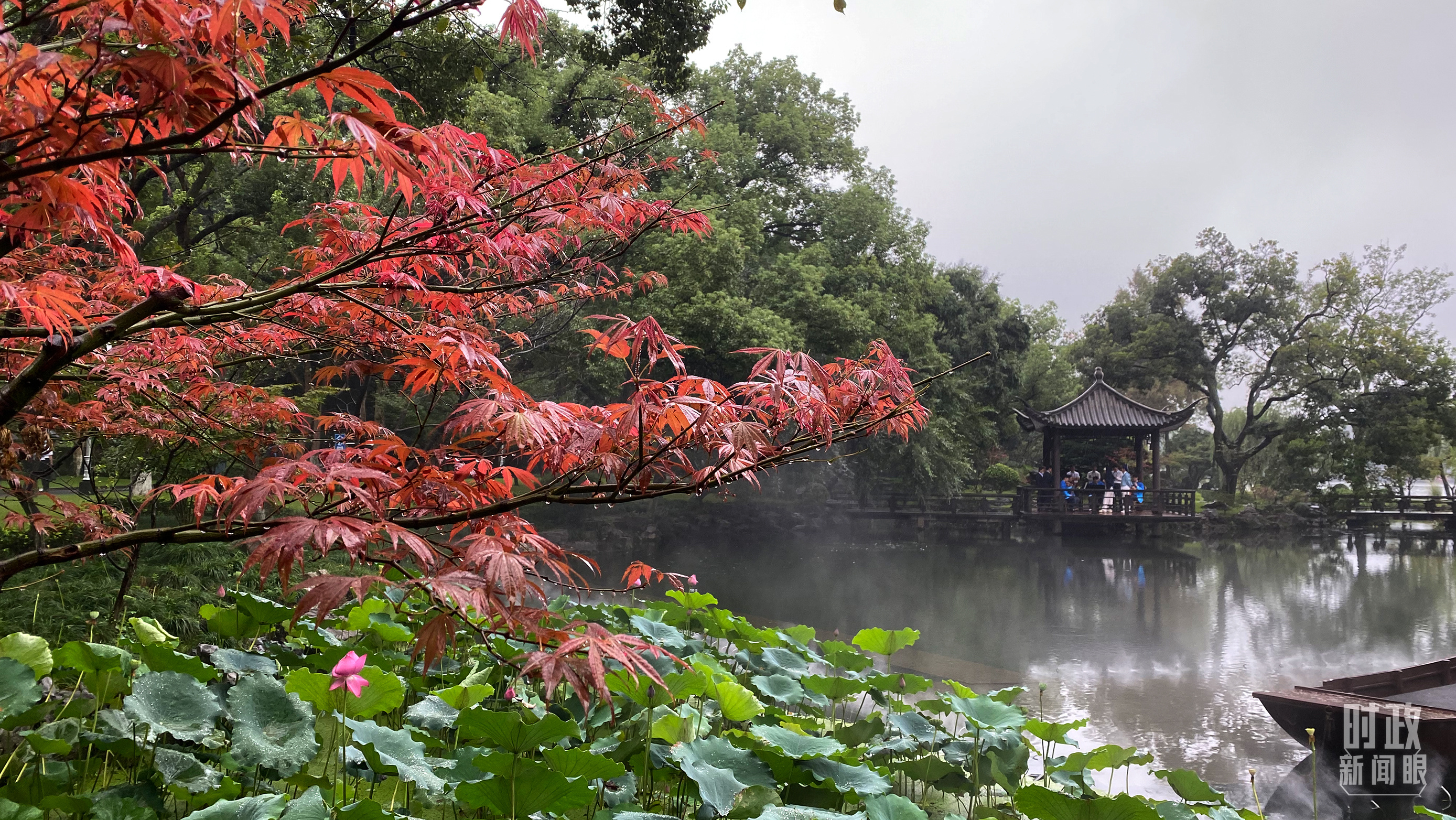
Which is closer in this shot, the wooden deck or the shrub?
the wooden deck

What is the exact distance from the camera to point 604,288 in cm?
336

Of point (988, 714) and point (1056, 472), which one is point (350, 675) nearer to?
point (988, 714)

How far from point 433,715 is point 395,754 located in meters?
0.35

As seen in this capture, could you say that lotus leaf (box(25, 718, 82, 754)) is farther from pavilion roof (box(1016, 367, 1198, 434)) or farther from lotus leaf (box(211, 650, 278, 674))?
pavilion roof (box(1016, 367, 1198, 434))

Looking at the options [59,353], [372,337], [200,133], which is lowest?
Result: [59,353]

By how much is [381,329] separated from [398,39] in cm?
483

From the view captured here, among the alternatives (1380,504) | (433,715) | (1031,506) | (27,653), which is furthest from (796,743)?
(1380,504)

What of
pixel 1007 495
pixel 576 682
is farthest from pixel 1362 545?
pixel 576 682

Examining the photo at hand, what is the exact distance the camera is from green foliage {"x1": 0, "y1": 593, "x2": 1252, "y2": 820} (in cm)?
165

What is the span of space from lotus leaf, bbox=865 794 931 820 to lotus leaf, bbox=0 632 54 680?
6.40 ft

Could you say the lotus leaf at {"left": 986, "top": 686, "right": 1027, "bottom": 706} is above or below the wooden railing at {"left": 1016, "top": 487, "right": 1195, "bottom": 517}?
above

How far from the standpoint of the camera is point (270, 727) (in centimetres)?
185

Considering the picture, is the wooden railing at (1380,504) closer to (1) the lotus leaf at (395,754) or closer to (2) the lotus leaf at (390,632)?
(2) the lotus leaf at (390,632)

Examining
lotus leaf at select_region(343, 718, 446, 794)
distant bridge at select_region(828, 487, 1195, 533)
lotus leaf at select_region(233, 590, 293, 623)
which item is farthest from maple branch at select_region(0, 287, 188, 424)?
distant bridge at select_region(828, 487, 1195, 533)
